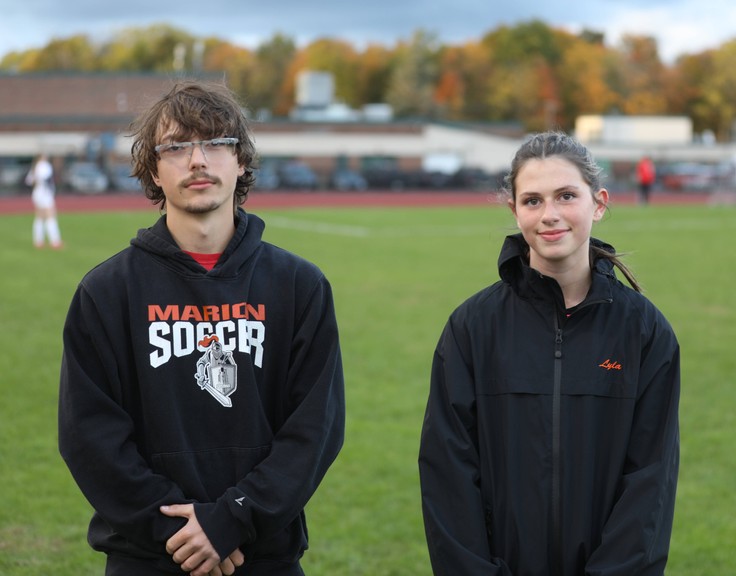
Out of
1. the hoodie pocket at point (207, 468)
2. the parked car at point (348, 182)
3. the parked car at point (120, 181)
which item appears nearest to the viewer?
the hoodie pocket at point (207, 468)

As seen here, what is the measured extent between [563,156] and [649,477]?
3.06 feet

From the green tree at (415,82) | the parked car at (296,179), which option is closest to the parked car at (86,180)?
the parked car at (296,179)

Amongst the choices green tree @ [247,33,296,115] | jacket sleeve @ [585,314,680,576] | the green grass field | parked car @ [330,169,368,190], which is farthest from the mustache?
green tree @ [247,33,296,115]

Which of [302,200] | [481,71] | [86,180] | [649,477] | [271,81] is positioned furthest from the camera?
[271,81]

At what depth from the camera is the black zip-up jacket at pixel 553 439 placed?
2732 millimetres

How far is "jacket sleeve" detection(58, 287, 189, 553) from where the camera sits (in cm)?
275

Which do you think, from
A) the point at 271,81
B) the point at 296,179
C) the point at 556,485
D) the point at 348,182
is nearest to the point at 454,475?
the point at 556,485

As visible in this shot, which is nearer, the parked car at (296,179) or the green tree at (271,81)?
the parked car at (296,179)

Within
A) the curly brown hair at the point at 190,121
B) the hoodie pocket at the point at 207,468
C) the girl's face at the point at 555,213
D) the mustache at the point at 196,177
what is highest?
the curly brown hair at the point at 190,121

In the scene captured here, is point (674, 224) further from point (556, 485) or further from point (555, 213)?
point (556, 485)

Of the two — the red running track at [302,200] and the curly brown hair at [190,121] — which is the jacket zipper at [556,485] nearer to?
the curly brown hair at [190,121]

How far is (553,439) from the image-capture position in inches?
109

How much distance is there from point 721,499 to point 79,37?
113m

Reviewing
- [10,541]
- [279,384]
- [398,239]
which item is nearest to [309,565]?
[10,541]
